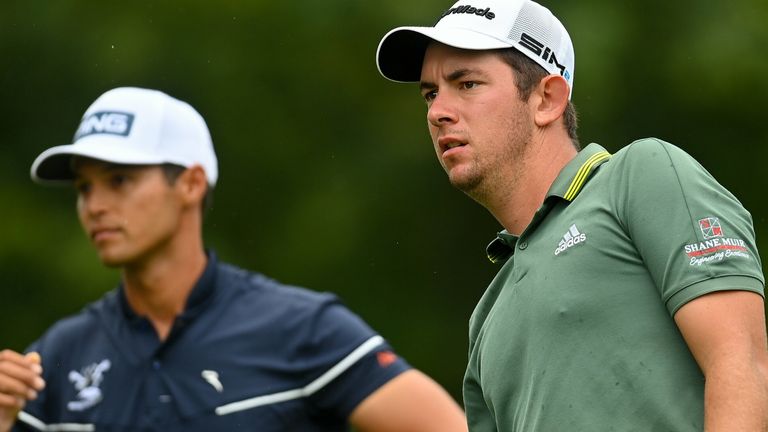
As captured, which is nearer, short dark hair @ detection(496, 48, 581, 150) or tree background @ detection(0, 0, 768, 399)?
short dark hair @ detection(496, 48, 581, 150)

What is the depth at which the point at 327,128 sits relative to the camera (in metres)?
13.8

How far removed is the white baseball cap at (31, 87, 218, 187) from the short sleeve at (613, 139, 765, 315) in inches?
121

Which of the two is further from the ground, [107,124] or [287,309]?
[107,124]

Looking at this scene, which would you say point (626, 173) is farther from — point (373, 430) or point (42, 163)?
point (42, 163)

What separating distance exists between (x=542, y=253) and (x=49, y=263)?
9548 mm

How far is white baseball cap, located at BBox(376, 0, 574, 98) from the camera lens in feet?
15.5

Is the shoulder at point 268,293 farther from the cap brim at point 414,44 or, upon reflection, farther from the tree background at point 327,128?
the tree background at point 327,128

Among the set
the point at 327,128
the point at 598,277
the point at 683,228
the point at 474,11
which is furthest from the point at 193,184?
the point at 327,128

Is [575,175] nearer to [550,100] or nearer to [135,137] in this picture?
[550,100]

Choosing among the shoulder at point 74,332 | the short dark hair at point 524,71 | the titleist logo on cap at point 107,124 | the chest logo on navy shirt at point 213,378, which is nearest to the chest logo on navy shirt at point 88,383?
the shoulder at point 74,332

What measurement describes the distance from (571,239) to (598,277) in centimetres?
14

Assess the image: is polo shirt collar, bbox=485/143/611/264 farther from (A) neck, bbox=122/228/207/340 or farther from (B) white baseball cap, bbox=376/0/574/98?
(A) neck, bbox=122/228/207/340

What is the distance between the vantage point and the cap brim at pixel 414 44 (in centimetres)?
470

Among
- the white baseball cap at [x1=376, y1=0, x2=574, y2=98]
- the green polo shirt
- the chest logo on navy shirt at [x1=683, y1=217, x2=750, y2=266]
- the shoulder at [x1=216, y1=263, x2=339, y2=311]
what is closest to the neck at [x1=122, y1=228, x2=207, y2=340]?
the shoulder at [x1=216, y1=263, x2=339, y2=311]
